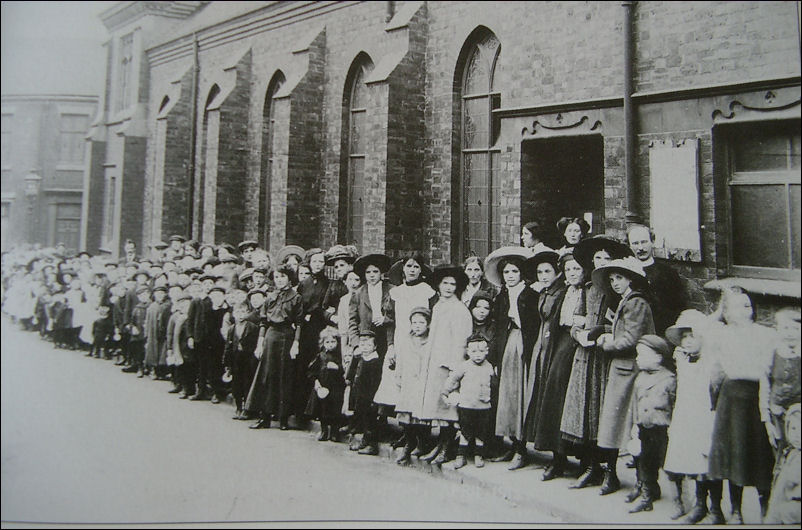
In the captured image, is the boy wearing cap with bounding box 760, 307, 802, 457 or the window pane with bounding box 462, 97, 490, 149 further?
the window pane with bounding box 462, 97, 490, 149

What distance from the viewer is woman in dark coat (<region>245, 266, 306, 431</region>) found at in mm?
7438

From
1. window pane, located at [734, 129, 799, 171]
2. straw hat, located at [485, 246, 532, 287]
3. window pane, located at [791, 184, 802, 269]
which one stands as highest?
window pane, located at [734, 129, 799, 171]

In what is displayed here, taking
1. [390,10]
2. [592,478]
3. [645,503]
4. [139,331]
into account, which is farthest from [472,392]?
[390,10]

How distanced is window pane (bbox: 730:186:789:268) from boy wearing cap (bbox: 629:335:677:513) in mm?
1522

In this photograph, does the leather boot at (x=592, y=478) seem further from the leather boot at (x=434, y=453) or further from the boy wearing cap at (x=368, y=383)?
the boy wearing cap at (x=368, y=383)

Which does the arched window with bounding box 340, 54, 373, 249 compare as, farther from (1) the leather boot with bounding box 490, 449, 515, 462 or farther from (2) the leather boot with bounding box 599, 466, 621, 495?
(2) the leather boot with bounding box 599, 466, 621, 495

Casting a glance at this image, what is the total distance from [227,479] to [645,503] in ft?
11.9

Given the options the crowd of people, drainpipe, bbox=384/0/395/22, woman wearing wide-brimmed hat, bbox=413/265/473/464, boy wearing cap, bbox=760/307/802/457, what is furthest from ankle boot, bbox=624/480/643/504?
drainpipe, bbox=384/0/395/22

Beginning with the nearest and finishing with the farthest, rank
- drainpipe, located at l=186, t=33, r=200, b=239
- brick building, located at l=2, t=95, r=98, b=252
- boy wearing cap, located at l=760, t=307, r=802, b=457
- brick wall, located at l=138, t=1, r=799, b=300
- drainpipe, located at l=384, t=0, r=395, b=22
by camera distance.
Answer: boy wearing cap, located at l=760, t=307, r=802, b=457 → brick wall, located at l=138, t=1, r=799, b=300 → brick building, located at l=2, t=95, r=98, b=252 → drainpipe, located at l=384, t=0, r=395, b=22 → drainpipe, located at l=186, t=33, r=200, b=239

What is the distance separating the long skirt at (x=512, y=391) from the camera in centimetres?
582

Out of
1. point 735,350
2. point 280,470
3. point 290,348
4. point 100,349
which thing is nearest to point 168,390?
point 100,349

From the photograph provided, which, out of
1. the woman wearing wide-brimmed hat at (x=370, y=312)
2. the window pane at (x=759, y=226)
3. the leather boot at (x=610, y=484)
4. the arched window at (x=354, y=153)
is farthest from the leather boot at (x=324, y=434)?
the arched window at (x=354, y=153)

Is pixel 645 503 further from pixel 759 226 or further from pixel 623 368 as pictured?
pixel 759 226

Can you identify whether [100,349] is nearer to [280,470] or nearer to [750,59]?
[280,470]
